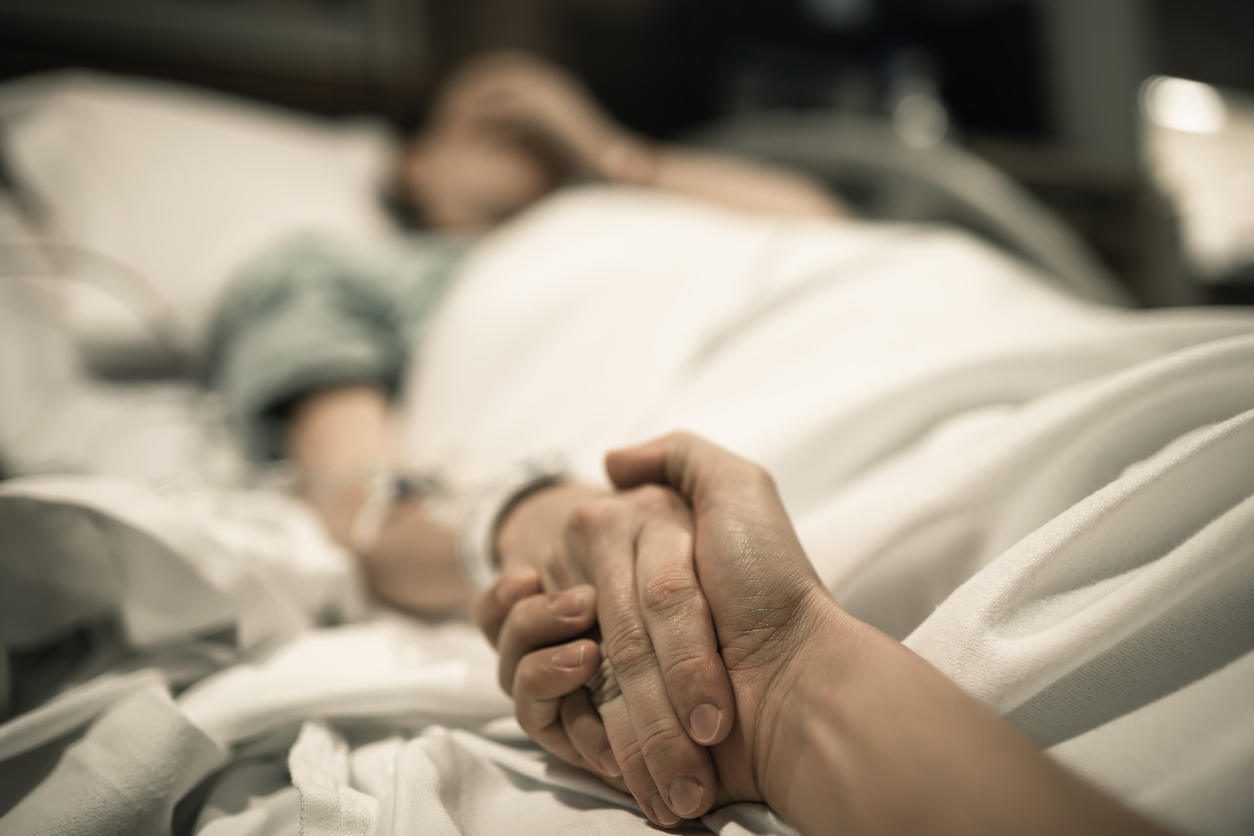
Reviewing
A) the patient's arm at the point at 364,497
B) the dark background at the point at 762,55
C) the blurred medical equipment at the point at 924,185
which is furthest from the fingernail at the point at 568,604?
the dark background at the point at 762,55

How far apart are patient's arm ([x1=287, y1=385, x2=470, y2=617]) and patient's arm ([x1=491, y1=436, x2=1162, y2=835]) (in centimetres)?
22

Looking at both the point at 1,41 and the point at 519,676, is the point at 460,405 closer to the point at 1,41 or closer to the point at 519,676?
the point at 519,676

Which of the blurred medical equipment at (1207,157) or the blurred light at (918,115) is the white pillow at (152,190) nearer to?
the blurred light at (918,115)

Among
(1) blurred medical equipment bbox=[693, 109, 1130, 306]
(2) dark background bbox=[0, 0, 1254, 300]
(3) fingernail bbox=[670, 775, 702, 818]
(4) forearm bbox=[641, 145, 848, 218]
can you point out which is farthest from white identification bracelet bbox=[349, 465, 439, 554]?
(2) dark background bbox=[0, 0, 1254, 300]

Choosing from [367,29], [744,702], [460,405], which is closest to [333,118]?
[367,29]

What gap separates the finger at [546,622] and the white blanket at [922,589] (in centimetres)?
6

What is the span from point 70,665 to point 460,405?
41 centimetres

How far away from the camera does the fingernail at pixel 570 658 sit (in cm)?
33

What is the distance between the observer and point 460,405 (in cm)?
77

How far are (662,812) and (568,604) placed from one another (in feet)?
0.34

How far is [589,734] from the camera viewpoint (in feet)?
1.08

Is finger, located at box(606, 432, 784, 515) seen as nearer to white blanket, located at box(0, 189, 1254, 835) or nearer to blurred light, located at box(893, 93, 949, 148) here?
white blanket, located at box(0, 189, 1254, 835)

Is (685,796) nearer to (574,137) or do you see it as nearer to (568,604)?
(568,604)

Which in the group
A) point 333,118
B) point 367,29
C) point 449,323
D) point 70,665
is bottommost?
point 70,665
